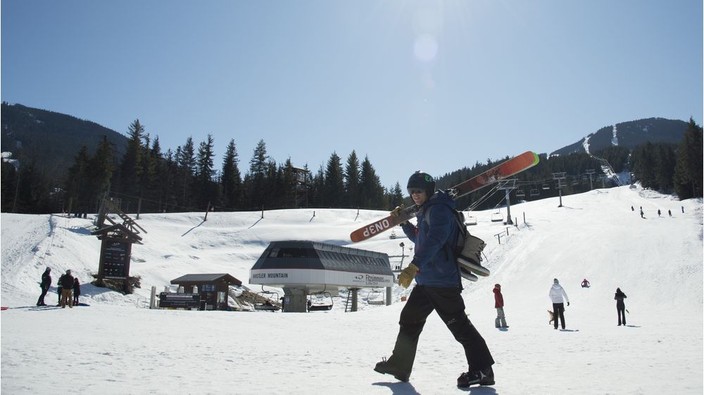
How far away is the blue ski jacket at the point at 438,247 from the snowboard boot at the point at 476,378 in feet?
2.82

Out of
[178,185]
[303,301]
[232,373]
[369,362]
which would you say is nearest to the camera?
[232,373]

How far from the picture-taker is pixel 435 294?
4695mm

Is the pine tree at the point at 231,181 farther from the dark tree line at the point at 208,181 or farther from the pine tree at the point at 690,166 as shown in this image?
the pine tree at the point at 690,166

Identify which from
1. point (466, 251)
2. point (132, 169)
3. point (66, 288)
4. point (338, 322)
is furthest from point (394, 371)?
point (132, 169)

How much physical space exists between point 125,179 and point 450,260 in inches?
3401

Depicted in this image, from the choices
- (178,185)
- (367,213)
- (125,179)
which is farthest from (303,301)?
(178,185)

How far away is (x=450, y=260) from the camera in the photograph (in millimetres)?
4770

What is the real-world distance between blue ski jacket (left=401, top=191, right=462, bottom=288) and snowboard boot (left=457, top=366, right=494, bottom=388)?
2.82 ft

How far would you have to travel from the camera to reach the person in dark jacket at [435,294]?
14.9 ft

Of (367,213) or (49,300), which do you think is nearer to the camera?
(49,300)

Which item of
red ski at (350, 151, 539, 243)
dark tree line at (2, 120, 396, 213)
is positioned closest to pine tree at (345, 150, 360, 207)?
dark tree line at (2, 120, 396, 213)

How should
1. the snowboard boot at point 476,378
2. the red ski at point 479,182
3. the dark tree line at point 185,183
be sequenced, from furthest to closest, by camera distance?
the dark tree line at point 185,183, the red ski at point 479,182, the snowboard boot at point 476,378

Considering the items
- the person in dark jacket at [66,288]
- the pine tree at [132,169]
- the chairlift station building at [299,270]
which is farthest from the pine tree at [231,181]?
the person in dark jacket at [66,288]

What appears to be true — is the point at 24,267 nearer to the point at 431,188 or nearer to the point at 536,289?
the point at 431,188
